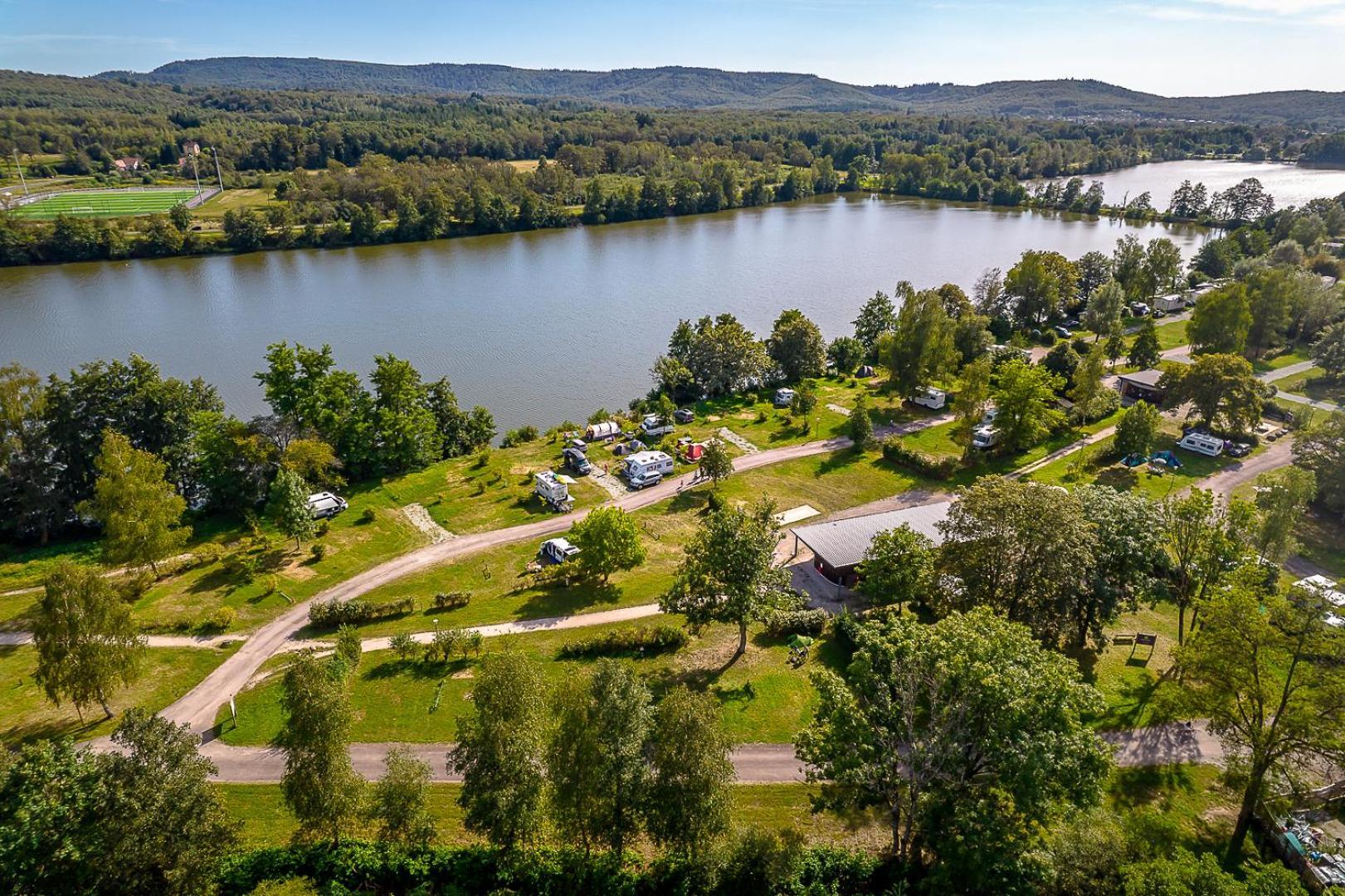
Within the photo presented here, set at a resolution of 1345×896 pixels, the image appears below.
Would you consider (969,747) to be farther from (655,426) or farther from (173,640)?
(655,426)

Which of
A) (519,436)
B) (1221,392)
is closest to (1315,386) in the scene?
(1221,392)

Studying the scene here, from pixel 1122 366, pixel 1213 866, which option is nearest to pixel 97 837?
pixel 1213 866

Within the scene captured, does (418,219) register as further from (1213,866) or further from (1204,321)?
(1213,866)

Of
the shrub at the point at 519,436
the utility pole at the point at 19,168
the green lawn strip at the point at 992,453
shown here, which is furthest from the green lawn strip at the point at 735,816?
the utility pole at the point at 19,168

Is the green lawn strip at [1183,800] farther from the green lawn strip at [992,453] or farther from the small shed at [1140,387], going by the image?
the small shed at [1140,387]

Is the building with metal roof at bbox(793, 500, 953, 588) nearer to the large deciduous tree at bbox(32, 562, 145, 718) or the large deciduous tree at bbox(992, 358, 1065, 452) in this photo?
the large deciduous tree at bbox(992, 358, 1065, 452)

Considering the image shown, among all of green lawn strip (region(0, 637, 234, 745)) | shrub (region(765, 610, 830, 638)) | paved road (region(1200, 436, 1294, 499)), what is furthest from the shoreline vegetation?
shrub (region(765, 610, 830, 638))
